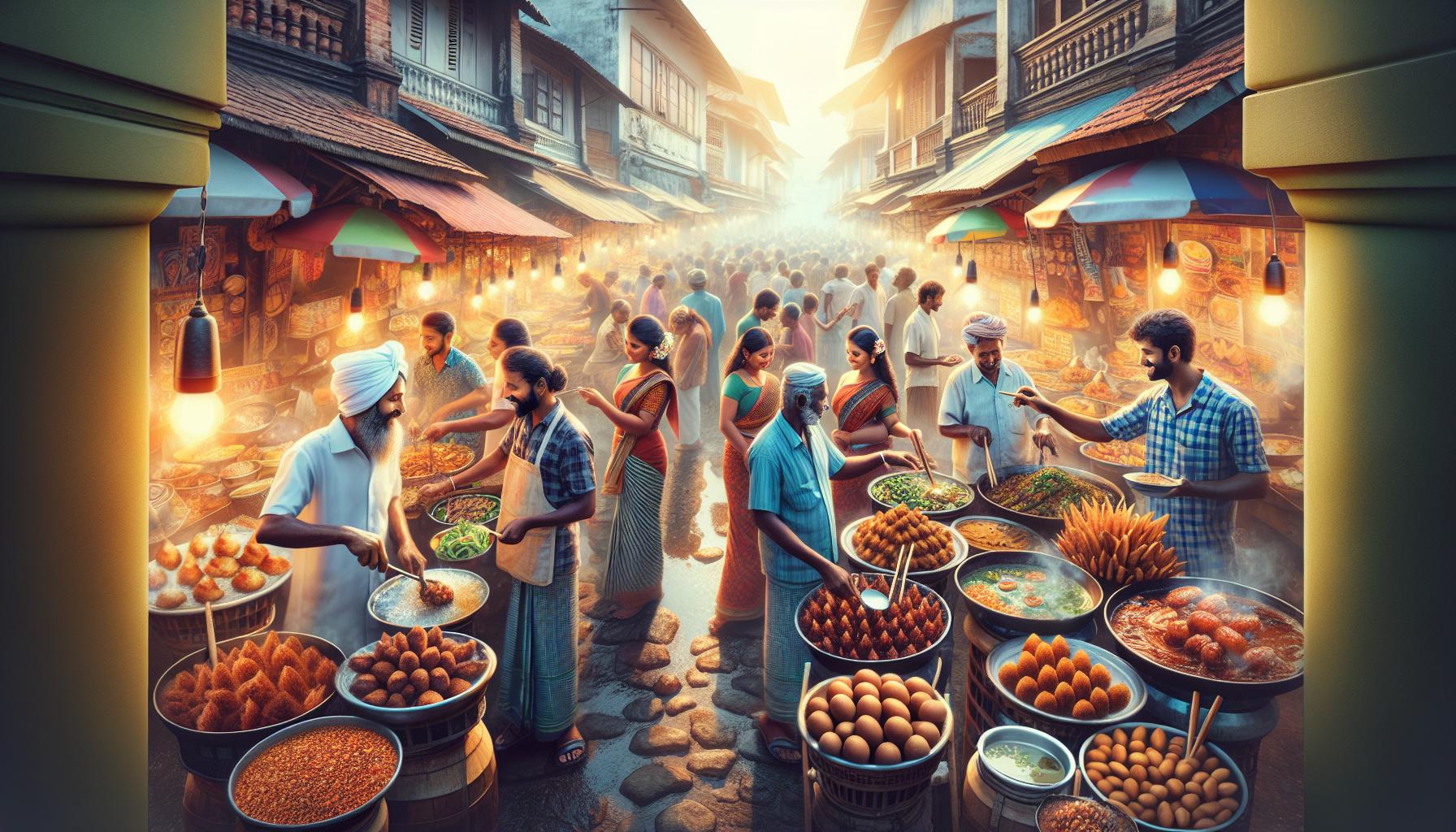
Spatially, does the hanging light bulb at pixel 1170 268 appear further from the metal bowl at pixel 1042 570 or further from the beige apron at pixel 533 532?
the beige apron at pixel 533 532

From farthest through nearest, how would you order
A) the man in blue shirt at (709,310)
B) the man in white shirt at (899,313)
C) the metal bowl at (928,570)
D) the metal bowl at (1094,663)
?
the man in blue shirt at (709,310), the man in white shirt at (899,313), the metal bowl at (928,570), the metal bowl at (1094,663)

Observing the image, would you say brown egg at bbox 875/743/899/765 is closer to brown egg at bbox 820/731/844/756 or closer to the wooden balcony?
brown egg at bbox 820/731/844/756

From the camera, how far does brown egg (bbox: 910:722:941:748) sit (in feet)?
9.78

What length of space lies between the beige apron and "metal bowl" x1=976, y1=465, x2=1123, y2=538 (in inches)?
116

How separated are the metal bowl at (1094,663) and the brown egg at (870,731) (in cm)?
70

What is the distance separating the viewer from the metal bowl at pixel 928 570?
4.24 m

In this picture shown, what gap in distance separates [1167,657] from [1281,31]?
2525 millimetres

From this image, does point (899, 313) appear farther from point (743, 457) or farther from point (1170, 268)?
point (743, 457)

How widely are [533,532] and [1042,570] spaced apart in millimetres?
2884

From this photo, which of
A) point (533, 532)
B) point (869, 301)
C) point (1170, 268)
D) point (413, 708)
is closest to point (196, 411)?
point (413, 708)

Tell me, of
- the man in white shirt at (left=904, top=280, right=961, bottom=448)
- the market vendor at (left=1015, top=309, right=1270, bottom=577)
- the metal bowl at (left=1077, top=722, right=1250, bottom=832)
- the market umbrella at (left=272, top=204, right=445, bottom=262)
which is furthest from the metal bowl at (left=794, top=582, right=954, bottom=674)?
the market umbrella at (left=272, top=204, right=445, bottom=262)

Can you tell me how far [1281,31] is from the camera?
216 cm

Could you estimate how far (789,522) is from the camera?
4.20m

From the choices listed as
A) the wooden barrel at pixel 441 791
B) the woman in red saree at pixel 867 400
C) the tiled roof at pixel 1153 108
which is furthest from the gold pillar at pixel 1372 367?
the tiled roof at pixel 1153 108
